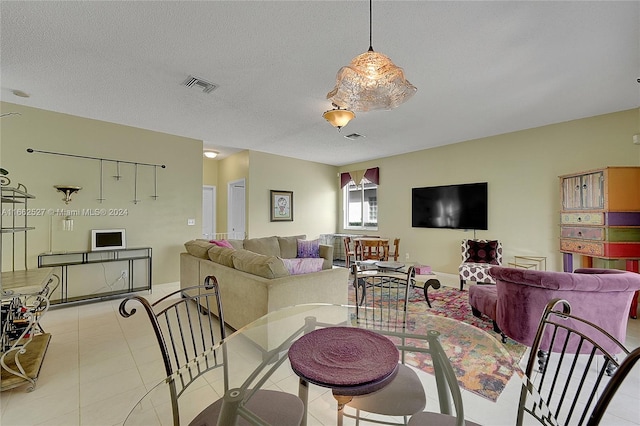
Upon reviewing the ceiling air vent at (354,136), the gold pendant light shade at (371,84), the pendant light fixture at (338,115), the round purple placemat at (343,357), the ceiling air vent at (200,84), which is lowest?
the round purple placemat at (343,357)

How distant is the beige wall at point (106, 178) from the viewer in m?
3.68

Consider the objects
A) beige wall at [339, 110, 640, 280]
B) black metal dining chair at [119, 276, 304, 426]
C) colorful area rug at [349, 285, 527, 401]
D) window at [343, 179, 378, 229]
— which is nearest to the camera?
black metal dining chair at [119, 276, 304, 426]

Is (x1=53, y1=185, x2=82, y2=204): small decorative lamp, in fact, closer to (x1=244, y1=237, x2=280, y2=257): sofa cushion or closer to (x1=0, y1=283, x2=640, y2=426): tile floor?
(x1=0, y1=283, x2=640, y2=426): tile floor

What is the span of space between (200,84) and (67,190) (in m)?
2.61

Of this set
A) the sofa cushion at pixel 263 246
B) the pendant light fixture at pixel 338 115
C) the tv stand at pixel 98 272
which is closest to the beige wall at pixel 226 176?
the sofa cushion at pixel 263 246

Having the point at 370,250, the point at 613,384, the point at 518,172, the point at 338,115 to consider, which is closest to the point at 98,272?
the point at 338,115

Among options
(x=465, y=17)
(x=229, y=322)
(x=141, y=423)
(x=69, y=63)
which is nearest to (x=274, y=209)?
(x=229, y=322)

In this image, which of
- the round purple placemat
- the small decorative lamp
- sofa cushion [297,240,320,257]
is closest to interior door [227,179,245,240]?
sofa cushion [297,240,320,257]

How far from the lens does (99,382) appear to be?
2.10 m

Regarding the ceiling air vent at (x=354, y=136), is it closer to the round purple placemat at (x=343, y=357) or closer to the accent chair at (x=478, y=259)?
the accent chair at (x=478, y=259)

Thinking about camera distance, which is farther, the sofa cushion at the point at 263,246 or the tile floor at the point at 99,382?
the sofa cushion at the point at 263,246

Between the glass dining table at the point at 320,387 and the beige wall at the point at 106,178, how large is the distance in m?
3.45

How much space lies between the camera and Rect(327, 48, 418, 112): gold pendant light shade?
1937 millimetres

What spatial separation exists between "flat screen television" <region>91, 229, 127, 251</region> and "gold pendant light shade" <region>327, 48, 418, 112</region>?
392cm
